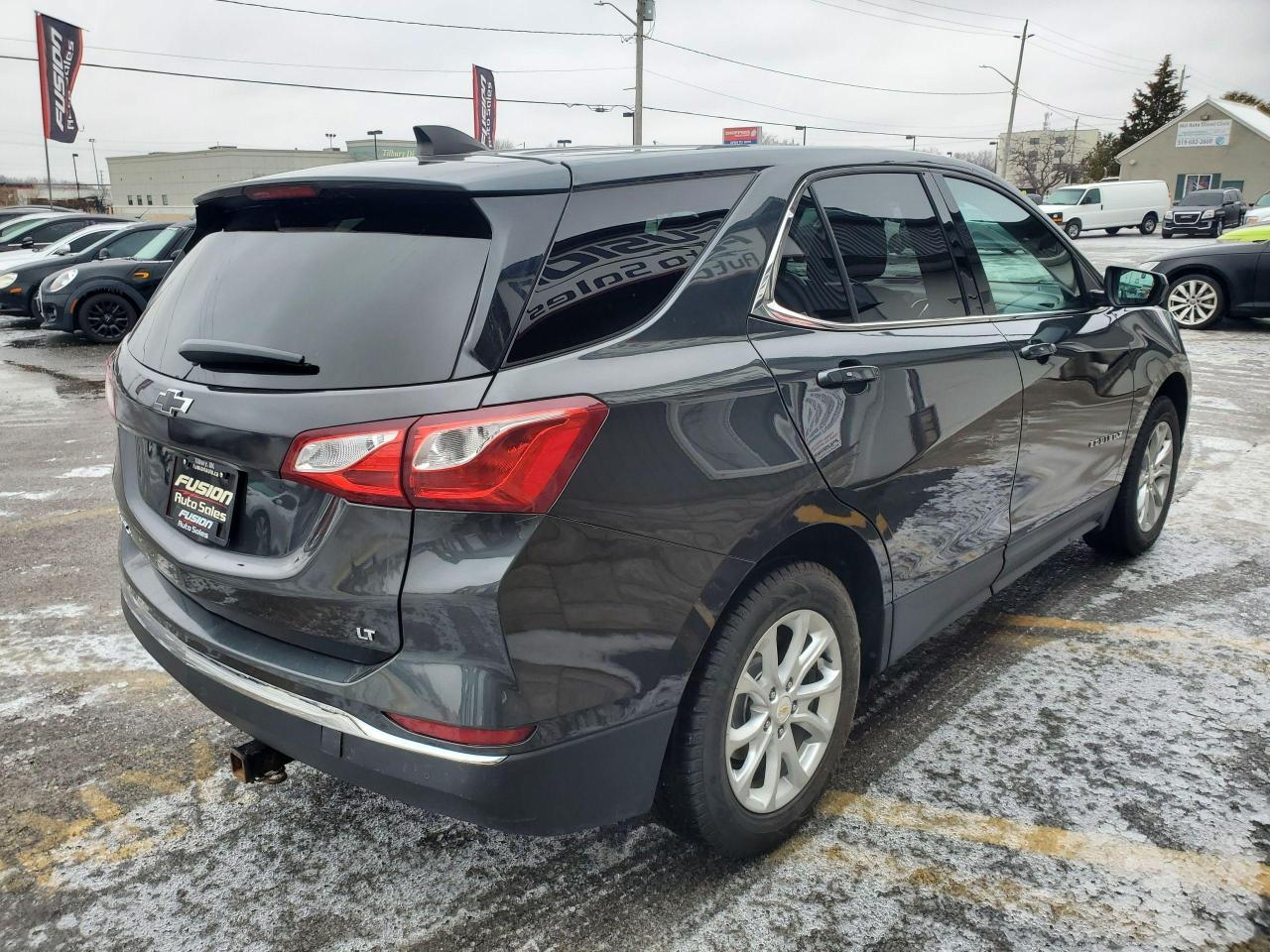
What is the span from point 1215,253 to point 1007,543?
1140 cm

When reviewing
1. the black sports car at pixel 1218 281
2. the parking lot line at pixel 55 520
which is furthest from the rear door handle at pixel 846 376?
the black sports car at pixel 1218 281

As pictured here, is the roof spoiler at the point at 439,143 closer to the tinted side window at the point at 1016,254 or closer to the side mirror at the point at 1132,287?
the tinted side window at the point at 1016,254

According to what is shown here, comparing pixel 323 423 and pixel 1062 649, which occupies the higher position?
pixel 323 423

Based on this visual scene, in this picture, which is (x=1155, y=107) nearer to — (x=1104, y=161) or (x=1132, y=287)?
(x=1104, y=161)

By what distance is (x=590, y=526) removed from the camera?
6.17 feet

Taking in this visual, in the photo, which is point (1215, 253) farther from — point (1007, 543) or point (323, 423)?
point (323, 423)

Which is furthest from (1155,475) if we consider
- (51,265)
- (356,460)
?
(51,265)

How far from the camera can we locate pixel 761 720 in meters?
2.34

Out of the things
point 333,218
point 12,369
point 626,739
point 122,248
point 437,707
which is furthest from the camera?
point 122,248

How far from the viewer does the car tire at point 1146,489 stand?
4.32 m

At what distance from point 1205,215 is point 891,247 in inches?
1452

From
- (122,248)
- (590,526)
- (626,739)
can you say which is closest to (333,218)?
(590,526)

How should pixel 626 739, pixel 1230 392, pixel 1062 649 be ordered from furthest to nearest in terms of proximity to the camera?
pixel 1230 392 → pixel 1062 649 → pixel 626 739

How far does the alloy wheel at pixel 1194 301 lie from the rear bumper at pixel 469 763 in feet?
42.0
